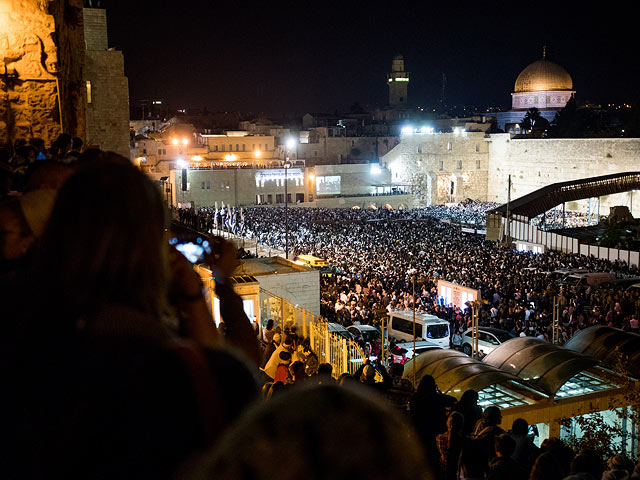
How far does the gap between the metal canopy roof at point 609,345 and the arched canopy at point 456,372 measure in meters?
2.08

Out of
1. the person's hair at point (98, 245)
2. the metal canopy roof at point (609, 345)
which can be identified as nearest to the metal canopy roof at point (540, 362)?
the metal canopy roof at point (609, 345)

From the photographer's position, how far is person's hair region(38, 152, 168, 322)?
45.8 inches

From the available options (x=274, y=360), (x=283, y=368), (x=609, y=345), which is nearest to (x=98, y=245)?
(x=283, y=368)

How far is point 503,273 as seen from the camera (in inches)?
685

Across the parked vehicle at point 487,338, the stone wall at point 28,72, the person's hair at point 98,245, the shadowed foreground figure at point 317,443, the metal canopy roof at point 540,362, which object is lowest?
the parked vehicle at point 487,338

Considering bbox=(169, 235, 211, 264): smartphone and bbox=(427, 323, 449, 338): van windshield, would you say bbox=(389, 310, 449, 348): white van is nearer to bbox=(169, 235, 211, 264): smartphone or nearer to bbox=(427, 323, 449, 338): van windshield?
bbox=(427, 323, 449, 338): van windshield

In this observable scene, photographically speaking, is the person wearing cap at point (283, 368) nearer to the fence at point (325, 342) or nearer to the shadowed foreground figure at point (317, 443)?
the fence at point (325, 342)

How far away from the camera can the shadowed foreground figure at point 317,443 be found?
877 mm

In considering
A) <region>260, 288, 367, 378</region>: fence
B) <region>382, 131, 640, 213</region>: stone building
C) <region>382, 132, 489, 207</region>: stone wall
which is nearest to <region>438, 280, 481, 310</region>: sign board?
<region>260, 288, 367, 378</region>: fence

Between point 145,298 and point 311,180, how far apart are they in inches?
1801

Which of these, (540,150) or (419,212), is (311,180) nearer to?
(419,212)

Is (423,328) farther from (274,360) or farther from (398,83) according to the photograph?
(398,83)

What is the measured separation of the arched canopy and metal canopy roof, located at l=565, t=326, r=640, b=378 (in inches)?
81.8

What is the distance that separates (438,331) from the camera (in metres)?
12.7
